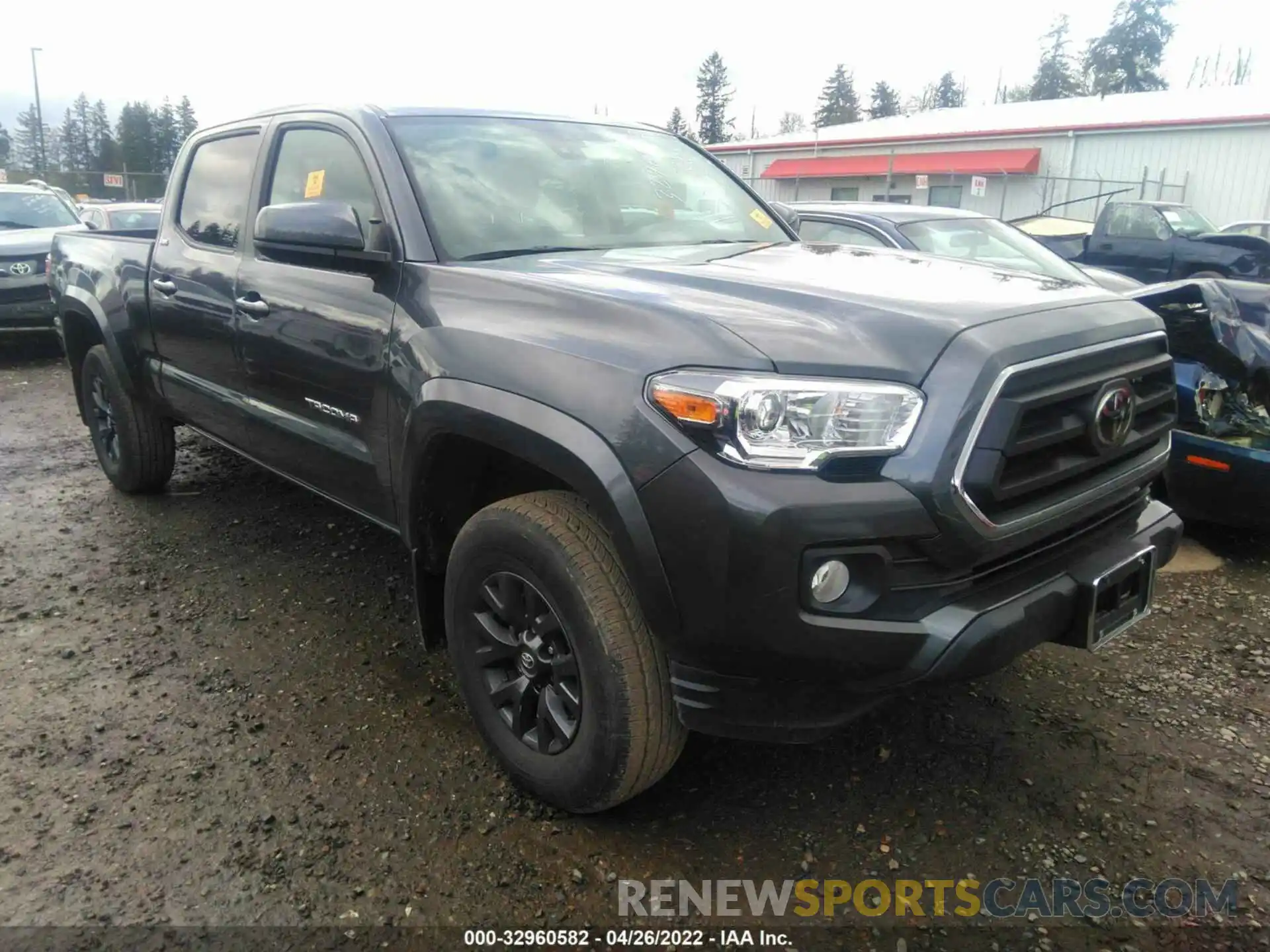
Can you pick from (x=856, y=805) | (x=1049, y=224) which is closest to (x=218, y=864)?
(x=856, y=805)

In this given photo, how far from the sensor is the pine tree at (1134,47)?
44.7 metres

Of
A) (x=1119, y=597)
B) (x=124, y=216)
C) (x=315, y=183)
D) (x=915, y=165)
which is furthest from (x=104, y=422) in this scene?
(x=915, y=165)

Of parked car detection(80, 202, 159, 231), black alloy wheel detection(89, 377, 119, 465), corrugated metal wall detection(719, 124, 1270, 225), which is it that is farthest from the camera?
corrugated metal wall detection(719, 124, 1270, 225)

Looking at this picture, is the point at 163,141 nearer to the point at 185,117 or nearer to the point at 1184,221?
the point at 185,117

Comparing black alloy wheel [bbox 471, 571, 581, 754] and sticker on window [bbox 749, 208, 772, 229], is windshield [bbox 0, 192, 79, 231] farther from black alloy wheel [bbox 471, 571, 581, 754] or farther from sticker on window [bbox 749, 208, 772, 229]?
black alloy wheel [bbox 471, 571, 581, 754]

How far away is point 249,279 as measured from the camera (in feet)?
11.5

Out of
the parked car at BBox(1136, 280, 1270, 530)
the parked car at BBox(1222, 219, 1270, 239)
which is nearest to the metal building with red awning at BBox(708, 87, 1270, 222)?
the parked car at BBox(1222, 219, 1270, 239)

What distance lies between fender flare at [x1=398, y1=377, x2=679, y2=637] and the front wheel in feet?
0.42

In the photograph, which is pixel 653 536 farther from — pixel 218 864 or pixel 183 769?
pixel 183 769

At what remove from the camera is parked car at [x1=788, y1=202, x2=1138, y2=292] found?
637 cm

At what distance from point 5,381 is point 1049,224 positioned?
13.5m

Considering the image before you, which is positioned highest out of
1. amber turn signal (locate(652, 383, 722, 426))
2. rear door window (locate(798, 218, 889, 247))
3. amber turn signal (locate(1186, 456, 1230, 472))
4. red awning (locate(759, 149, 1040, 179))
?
red awning (locate(759, 149, 1040, 179))

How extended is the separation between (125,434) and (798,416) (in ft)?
13.8

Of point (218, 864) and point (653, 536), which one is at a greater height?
point (653, 536)
